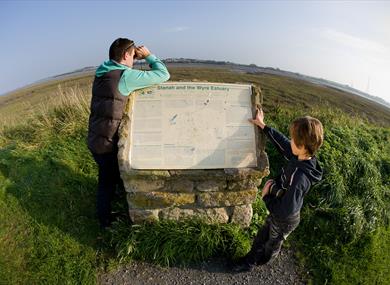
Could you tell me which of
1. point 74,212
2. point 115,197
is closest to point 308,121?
point 115,197

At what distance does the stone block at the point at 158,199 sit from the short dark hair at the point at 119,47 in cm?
172

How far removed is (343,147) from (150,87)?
425 cm

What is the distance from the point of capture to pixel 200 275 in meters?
4.19

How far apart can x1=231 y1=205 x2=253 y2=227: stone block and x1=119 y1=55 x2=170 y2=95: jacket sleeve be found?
201cm

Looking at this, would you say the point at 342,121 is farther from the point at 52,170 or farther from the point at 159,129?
the point at 52,170

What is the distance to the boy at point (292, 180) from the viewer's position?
10.7 feet

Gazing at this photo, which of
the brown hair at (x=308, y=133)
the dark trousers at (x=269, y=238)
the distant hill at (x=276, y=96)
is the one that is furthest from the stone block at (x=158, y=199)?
the distant hill at (x=276, y=96)

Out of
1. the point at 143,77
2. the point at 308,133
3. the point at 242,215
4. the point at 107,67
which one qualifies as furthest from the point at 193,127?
the point at 308,133

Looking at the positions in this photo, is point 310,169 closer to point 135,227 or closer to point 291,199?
point 291,199

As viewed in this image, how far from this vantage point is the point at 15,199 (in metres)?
5.07

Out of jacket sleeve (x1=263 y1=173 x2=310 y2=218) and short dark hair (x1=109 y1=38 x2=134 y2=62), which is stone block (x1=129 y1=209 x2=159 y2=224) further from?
short dark hair (x1=109 y1=38 x2=134 y2=62)

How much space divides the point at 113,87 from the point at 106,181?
1365 mm

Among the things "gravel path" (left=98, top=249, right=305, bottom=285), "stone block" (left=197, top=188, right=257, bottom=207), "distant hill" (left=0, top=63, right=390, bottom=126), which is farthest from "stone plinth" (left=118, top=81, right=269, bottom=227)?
"distant hill" (left=0, top=63, right=390, bottom=126)

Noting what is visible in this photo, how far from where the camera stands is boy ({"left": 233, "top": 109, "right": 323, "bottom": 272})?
10.7 feet
